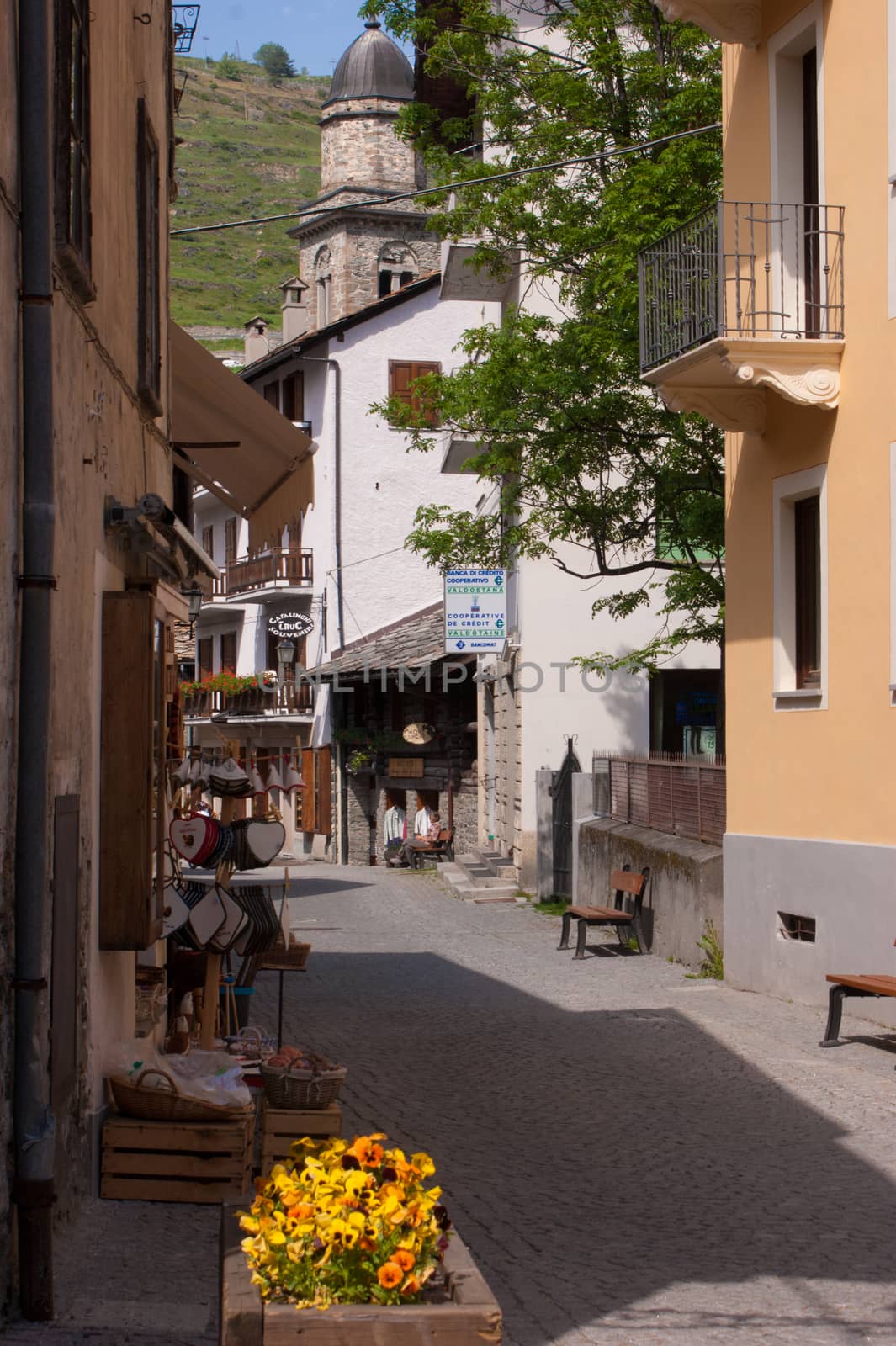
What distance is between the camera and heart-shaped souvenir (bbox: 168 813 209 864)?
29.8ft

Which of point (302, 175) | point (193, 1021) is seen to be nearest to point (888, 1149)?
point (193, 1021)

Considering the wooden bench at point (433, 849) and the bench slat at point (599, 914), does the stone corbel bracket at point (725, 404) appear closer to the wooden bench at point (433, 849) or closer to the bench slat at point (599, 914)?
the bench slat at point (599, 914)

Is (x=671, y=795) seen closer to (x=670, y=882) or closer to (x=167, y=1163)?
(x=670, y=882)

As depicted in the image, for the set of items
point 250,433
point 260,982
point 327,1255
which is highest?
point 250,433

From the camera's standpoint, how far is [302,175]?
5758 inches

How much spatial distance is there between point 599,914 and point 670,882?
36.9 inches

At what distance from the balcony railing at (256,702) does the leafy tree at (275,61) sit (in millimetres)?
141558

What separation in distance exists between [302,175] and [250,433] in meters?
140

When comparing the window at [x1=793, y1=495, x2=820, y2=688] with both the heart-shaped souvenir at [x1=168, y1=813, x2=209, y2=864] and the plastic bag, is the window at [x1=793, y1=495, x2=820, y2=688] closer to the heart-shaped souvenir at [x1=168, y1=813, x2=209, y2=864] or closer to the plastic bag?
the heart-shaped souvenir at [x1=168, y1=813, x2=209, y2=864]

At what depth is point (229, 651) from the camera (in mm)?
51750

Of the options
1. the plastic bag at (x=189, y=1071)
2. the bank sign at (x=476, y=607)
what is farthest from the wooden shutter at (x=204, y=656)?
the plastic bag at (x=189, y=1071)

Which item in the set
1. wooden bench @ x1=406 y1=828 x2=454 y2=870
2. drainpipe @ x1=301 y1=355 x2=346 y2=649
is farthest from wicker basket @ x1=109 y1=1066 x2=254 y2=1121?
drainpipe @ x1=301 y1=355 x2=346 y2=649

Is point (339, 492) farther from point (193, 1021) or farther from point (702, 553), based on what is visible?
point (193, 1021)

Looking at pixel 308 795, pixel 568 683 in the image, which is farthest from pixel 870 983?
pixel 308 795
